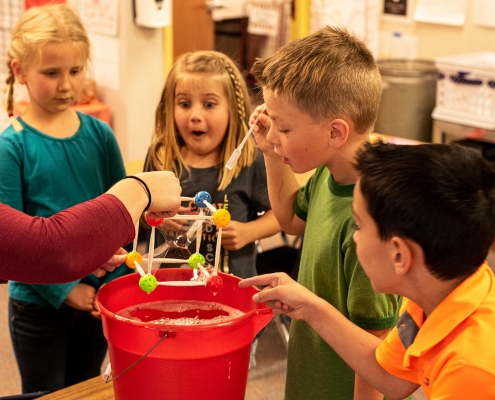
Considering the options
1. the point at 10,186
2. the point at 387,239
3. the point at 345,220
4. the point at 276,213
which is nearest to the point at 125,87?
the point at 10,186

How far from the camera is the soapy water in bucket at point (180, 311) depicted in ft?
3.83

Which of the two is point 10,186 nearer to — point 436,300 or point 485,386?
point 436,300

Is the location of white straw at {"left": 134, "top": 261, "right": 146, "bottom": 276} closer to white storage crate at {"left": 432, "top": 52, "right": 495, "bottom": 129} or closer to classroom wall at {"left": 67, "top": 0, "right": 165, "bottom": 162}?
classroom wall at {"left": 67, "top": 0, "right": 165, "bottom": 162}

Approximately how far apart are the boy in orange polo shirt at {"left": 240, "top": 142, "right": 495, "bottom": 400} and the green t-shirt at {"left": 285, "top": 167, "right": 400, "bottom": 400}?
3.8 inches

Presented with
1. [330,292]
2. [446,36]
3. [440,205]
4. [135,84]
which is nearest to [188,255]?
[330,292]

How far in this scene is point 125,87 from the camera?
10.1 ft

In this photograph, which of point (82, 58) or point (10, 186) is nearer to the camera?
point (10, 186)

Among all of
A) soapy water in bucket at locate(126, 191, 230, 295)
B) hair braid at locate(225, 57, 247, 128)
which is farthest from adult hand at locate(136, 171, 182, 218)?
hair braid at locate(225, 57, 247, 128)

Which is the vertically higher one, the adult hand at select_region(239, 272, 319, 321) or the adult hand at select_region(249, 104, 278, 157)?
the adult hand at select_region(249, 104, 278, 157)

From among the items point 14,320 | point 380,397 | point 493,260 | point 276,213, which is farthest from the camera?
point 493,260

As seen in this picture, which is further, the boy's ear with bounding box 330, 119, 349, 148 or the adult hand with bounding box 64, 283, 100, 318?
the adult hand with bounding box 64, 283, 100, 318

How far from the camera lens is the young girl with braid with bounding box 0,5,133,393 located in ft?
4.97

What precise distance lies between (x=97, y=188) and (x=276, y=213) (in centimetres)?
49

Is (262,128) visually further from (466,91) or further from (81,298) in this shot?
(466,91)
